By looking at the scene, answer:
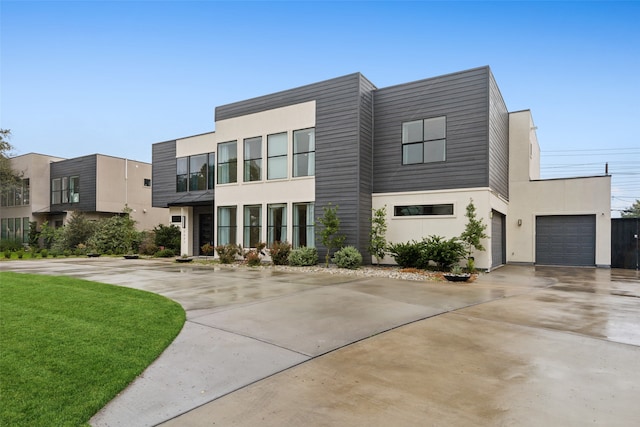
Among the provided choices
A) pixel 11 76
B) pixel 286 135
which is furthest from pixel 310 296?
pixel 11 76

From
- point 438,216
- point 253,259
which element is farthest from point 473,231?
point 253,259

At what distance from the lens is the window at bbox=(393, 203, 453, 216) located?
1335cm

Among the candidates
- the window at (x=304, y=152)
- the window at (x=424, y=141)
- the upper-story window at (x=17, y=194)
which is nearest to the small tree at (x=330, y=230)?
the window at (x=304, y=152)

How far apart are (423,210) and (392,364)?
34.5 ft

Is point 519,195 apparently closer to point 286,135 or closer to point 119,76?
point 286,135

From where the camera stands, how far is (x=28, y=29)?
11945mm

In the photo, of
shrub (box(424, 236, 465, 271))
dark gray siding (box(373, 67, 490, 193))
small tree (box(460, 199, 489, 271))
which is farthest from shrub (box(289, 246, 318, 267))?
small tree (box(460, 199, 489, 271))

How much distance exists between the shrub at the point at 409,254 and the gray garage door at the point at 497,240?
3.47 m

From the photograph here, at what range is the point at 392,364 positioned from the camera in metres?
4.01

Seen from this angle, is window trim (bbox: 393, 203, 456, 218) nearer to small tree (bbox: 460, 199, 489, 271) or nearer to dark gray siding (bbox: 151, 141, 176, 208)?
small tree (bbox: 460, 199, 489, 271)

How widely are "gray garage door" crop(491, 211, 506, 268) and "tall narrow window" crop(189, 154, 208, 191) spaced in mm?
14953

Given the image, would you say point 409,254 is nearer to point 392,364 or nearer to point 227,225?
point 392,364

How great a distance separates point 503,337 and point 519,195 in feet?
46.3

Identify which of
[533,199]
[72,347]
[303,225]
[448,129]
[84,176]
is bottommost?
[72,347]
